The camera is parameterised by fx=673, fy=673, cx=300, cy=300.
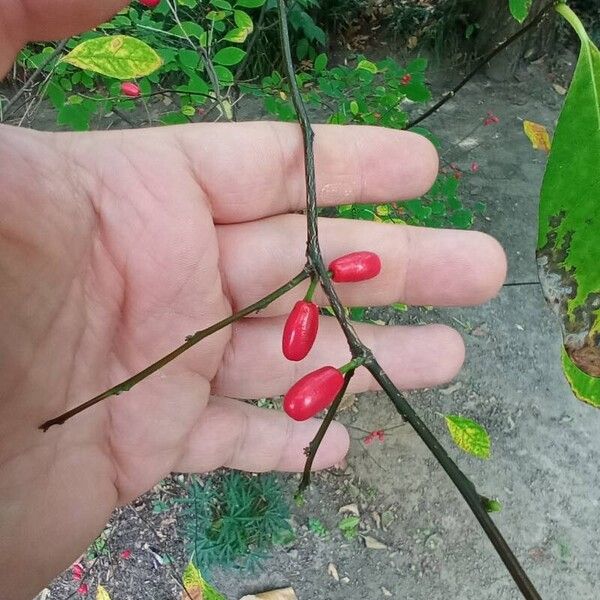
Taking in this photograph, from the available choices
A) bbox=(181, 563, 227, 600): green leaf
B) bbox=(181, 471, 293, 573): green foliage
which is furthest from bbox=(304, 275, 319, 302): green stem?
bbox=(181, 471, 293, 573): green foliage

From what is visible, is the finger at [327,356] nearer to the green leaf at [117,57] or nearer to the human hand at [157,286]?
the human hand at [157,286]

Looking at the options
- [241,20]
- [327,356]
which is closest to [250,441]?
[327,356]

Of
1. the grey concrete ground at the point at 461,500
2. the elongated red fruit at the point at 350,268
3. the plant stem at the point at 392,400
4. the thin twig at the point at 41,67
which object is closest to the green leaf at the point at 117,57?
the thin twig at the point at 41,67

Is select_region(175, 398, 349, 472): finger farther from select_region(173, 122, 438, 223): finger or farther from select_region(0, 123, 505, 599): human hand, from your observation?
select_region(173, 122, 438, 223): finger

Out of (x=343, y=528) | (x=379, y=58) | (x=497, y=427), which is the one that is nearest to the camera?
(x=343, y=528)

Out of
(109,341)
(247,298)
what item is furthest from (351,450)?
(109,341)

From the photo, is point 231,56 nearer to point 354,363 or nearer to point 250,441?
point 250,441

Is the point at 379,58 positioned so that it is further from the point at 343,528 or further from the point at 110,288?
the point at 110,288
